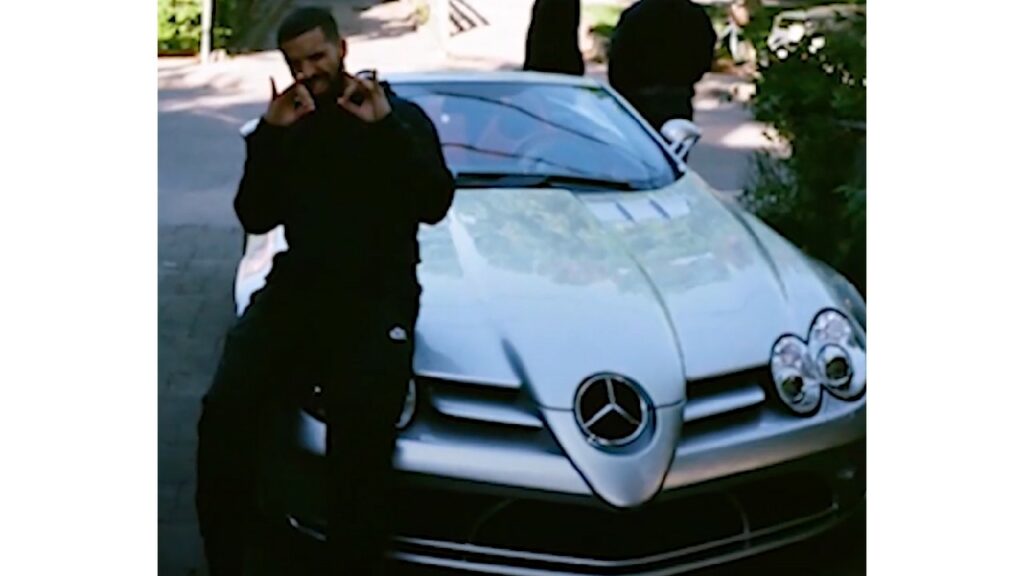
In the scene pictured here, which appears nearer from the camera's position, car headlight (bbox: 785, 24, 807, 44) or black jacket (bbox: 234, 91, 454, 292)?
black jacket (bbox: 234, 91, 454, 292)

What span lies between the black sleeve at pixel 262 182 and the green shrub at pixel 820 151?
0.88 meters

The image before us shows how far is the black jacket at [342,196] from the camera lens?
2.59m

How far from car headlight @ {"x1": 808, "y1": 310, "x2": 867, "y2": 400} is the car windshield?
16.1 inches

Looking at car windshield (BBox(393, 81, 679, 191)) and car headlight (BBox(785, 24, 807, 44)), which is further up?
car headlight (BBox(785, 24, 807, 44))

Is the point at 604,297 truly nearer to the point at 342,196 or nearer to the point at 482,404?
the point at 482,404

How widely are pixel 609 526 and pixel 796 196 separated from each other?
0.79 meters

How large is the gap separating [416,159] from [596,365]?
0.48 m

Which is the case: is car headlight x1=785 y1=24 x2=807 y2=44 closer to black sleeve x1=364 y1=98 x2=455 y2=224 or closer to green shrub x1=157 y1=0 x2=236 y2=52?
black sleeve x1=364 y1=98 x2=455 y2=224

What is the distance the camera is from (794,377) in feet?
8.51

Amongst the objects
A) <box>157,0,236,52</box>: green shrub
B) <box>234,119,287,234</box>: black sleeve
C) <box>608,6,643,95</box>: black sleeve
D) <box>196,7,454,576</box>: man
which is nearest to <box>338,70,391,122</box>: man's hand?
<box>196,7,454,576</box>: man

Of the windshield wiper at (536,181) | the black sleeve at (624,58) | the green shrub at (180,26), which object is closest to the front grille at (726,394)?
the windshield wiper at (536,181)

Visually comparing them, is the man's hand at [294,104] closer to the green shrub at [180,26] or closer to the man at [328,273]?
the man at [328,273]

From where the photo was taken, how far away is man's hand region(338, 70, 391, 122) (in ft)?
8.55

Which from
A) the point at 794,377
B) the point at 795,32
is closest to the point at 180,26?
the point at 795,32
